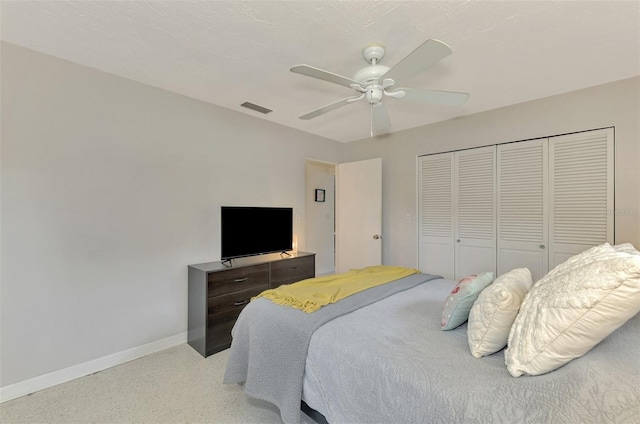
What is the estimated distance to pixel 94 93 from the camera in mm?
2363

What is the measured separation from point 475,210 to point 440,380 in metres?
2.76

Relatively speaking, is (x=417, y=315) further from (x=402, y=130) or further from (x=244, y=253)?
(x=402, y=130)

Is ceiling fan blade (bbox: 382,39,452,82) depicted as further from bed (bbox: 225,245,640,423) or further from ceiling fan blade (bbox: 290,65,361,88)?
bed (bbox: 225,245,640,423)

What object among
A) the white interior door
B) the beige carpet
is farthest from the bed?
the white interior door

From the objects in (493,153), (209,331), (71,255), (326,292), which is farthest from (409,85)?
(71,255)

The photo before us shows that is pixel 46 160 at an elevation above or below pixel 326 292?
above

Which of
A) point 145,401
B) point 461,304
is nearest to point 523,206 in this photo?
point 461,304

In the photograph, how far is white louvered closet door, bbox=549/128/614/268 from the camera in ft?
8.64

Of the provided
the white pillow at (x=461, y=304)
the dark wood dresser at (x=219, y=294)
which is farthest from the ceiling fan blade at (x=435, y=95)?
the dark wood dresser at (x=219, y=294)

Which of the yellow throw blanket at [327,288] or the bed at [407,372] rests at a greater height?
the yellow throw blanket at [327,288]

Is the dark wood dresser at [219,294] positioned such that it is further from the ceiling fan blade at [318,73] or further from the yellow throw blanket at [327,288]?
the ceiling fan blade at [318,73]

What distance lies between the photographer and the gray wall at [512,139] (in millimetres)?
2521

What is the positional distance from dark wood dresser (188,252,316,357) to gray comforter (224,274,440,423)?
2.78 ft

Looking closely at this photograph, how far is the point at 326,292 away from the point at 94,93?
2479 mm
